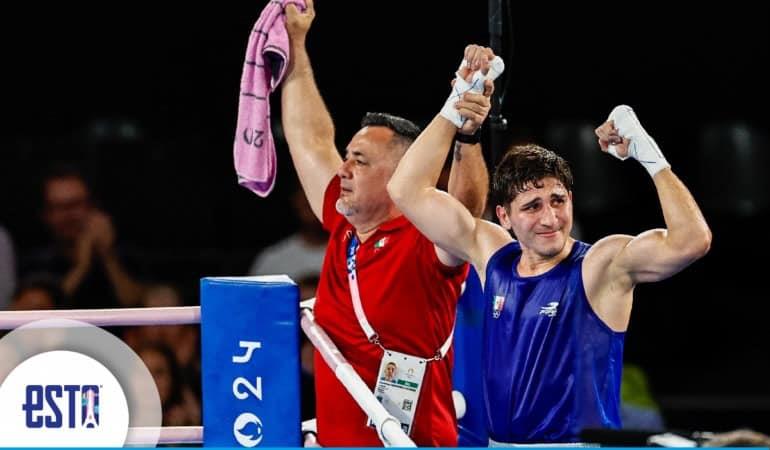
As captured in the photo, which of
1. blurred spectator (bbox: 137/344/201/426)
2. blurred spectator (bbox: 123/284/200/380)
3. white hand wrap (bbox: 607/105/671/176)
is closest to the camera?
white hand wrap (bbox: 607/105/671/176)

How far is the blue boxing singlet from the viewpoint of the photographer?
310 cm

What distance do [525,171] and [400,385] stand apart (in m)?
0.61

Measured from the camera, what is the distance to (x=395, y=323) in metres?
3.43

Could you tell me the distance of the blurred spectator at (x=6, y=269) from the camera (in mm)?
5555

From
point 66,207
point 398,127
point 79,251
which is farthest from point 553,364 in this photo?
point 66,207

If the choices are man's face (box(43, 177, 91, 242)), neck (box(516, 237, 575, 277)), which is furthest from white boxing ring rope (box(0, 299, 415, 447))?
man's face (box(43, 177, 91, 242))

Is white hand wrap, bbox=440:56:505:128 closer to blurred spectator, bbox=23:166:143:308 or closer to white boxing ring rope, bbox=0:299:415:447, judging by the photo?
white boxing ring rope, bbox=0:299:415:447

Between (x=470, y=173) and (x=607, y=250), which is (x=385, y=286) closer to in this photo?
(x=470, y=173)

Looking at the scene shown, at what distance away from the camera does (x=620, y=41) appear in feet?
20.7

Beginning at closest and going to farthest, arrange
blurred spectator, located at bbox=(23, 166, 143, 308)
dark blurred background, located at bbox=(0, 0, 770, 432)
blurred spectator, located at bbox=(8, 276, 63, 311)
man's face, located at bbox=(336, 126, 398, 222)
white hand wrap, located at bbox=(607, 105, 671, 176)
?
white hand wrap, located at bbox=(607, 105, 671, 176), man's face, located at bbox=(336, 126, 398, 222), blurred spectator, located at bbox=(8, 276, 63, 311), blurred spectator, located at bbox=(23, 166, 143, 308), dark blurred background, located at bbox=(0, 0, 770, 432)

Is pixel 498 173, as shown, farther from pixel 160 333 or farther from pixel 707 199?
pixel 707 199

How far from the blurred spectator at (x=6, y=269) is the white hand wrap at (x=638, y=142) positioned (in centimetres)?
318

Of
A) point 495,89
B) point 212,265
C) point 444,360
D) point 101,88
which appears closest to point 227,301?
point 444,360

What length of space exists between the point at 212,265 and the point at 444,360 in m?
2.60
